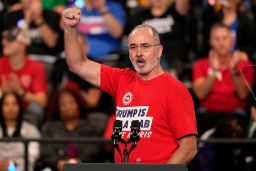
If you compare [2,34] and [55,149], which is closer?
[55,149]

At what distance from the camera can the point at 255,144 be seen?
796 centimetres

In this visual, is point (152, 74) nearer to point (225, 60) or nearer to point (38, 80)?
point (225, 60)

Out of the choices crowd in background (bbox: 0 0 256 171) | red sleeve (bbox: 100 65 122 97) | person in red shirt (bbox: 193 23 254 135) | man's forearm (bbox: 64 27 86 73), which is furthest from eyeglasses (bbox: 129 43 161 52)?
person in red shirt (bbox: 193 23 254 135)

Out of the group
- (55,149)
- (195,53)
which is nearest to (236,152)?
(55,149)

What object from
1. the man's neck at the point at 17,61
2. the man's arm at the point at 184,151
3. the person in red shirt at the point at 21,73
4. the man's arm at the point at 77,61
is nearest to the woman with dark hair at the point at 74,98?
the person in red shirt at the point at 21,73

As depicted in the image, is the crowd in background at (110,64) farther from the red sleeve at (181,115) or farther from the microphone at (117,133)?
the microphone at (117,133)

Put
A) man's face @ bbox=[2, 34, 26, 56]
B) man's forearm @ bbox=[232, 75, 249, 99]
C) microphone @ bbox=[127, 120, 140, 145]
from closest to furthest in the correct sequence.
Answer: microphone @ bbox=[127, 120, 140, 145] < man's forearm @ bbox=[232, 75, 249, 99] < man's face @ bbox=[2, 34, 26, 56]

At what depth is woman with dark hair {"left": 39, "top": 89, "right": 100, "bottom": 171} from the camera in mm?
8359

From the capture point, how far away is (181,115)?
18.8 feet

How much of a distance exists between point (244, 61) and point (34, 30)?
2775mm

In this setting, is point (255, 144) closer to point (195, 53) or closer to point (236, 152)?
point (236, 152)

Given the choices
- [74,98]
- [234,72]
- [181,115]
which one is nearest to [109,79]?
[181,115]

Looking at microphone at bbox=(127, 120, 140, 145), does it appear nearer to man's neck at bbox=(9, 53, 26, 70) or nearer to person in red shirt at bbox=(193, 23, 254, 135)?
person in red shirt at bbox=(193, 23, 254, 135)

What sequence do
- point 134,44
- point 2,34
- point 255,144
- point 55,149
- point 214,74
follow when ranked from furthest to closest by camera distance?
point 2,34 → point 214,74 → point 55,149 → point 255,144 → point 134,44
